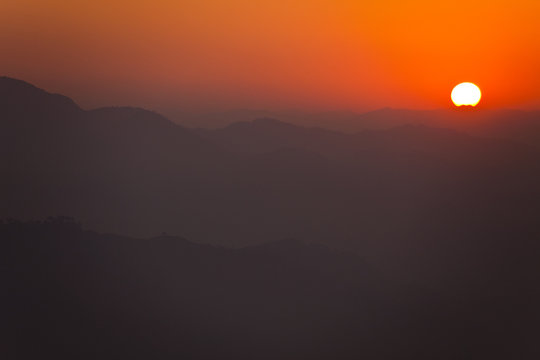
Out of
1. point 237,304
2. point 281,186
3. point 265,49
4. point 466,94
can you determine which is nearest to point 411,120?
point 466,94

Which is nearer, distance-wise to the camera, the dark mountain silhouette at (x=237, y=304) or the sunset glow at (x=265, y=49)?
the dark mountain silhouette at (x=237, y=304)

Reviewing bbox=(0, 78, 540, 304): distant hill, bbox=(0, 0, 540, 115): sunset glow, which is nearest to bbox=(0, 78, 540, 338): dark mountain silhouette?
bbox=(0, 78, 540, 304): distant hill

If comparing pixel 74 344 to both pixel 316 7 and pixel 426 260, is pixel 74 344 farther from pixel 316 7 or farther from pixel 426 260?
pixel 316 7

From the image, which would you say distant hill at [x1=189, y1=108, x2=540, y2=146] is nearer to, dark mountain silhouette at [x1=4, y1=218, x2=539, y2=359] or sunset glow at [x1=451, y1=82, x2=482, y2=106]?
sunset glow at [x1=451, y1=82, x2=482, y2=106]

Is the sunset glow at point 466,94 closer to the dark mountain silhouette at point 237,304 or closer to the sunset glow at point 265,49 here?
the sunset glow at point 265,49

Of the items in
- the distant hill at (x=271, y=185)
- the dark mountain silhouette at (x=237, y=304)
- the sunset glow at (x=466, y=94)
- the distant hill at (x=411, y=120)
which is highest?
the sunset glow at (x=466, y=94)

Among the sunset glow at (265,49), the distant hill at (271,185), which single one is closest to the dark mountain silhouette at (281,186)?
the distant hill at (271,185)

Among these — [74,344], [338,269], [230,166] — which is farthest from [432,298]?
[74,344]

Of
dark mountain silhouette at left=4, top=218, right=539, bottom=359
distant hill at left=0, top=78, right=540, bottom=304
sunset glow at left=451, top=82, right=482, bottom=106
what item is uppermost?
sunset glow at left=451, top=82, right=482, bottom=106

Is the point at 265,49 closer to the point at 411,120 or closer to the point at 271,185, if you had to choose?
the point at 271,185

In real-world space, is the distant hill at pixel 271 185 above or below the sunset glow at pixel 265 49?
below
